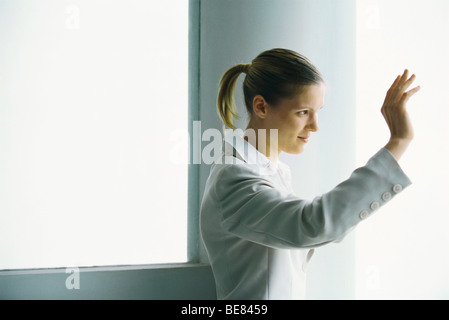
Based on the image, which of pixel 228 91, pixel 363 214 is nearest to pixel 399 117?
pixel 363 214

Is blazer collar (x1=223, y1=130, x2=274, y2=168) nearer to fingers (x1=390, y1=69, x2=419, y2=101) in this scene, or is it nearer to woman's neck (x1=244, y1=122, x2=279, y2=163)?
woman's neck (x1=244, y1=122, x2=279, y2=163)

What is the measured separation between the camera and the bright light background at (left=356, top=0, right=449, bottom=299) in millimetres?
949

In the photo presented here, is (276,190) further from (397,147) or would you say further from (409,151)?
(409,151)

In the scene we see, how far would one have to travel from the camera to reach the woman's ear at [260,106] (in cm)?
65

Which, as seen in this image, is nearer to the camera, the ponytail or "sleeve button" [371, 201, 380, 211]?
"sleeve button" [371, 201, 380, 211]

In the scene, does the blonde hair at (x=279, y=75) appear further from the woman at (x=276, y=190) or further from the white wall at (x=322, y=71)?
the white wall at (x=322, y=71)

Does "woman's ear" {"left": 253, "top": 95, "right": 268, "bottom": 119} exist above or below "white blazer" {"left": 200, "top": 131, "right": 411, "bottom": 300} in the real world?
above

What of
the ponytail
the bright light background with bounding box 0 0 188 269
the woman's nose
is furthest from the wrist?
the bright light background with bounding box 0 0 188 269

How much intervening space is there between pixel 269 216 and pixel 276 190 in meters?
0.05

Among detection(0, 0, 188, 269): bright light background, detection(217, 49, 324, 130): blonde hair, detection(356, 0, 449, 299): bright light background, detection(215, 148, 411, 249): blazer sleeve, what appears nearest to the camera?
detection(215, 148, 411, 249): blazer sleeve

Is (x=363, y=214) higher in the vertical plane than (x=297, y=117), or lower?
lower

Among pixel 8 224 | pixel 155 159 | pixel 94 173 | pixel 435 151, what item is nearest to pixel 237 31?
pixel 155 159

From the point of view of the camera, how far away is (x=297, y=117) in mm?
642
